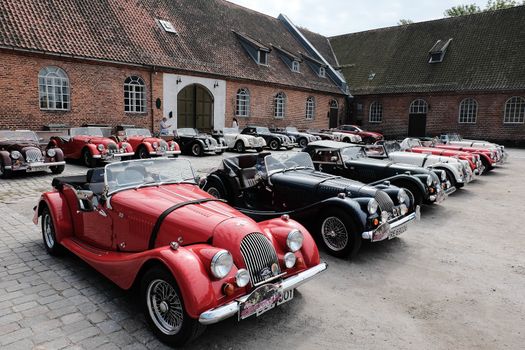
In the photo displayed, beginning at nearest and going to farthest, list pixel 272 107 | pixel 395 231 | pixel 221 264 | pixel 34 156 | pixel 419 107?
pixel 221 264, pixel 395 231, pixel 34 156, pixel 272 107, pixel 419 107

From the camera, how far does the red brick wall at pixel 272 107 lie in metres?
24.6

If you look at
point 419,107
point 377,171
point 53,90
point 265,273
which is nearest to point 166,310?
point 265,273

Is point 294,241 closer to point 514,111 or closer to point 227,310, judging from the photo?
point 227,310

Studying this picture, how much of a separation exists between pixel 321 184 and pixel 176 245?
3.51 m

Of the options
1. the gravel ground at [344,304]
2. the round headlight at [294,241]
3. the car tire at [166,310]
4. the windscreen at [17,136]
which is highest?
the windscreen at [17,136]

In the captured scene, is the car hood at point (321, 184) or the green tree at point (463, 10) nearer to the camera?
the car hood at point (321, 184)

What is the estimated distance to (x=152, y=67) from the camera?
19.6 meters

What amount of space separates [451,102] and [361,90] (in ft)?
23.5

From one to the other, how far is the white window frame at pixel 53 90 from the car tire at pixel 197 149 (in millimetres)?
5934

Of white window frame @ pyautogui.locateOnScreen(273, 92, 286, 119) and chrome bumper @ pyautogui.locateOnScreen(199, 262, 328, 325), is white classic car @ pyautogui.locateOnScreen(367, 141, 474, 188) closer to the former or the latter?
chrome bumper @ pyautogui.locateOnScreen(199, 262, 328, 325)

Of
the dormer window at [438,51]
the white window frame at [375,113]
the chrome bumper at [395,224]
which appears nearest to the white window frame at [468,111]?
the dormer window at [438,51]

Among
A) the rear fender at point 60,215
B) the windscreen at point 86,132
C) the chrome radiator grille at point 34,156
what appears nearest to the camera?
the rear fender at point 60,215

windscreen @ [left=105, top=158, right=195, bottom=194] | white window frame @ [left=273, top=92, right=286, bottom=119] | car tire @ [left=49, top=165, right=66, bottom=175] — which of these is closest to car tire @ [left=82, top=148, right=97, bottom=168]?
car tire @ [left=49, top=165, right=66, bottom=175]

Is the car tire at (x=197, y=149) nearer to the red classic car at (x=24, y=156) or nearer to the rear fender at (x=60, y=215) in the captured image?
the red classic car at (x=24, y=156)
